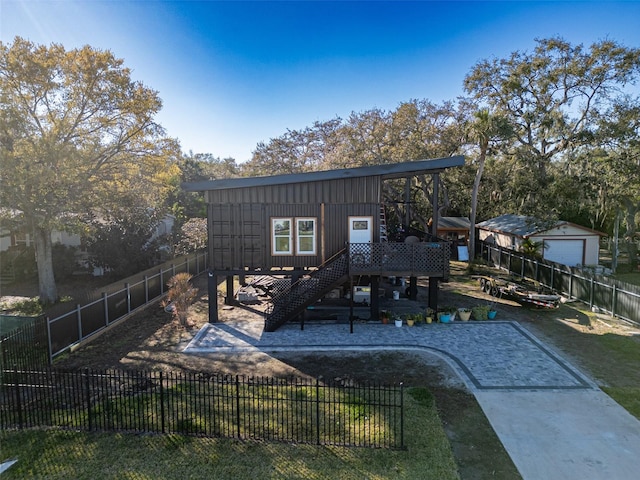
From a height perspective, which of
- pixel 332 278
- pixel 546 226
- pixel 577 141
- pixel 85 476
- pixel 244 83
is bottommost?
pixel 85 476

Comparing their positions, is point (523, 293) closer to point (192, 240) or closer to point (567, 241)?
point (567, 241)

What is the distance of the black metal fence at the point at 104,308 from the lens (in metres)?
12.5

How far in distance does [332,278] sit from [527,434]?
8.18 meters

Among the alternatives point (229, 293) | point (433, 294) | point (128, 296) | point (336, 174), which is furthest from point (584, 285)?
point (128, 296)

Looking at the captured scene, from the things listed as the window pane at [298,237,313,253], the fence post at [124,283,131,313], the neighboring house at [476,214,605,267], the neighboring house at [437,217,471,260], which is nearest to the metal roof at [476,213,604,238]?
the neighboring house at [476,214,605,267]

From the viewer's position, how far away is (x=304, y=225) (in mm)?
15773

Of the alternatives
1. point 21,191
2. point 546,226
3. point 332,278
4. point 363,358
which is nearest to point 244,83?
point 21,191

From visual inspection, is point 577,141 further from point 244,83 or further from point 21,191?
point 21,191

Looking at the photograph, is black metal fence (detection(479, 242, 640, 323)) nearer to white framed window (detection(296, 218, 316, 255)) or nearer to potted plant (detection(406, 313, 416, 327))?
potted plant (detection(406, 313, 416, 327))

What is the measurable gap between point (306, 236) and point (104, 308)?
8429 millimetres

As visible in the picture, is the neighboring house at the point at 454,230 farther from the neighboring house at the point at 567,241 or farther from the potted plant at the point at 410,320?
the potted plant at the point at 410,320

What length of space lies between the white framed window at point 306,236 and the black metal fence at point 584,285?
12557mm

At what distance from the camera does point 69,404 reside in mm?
9047

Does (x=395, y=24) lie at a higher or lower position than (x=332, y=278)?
higher
